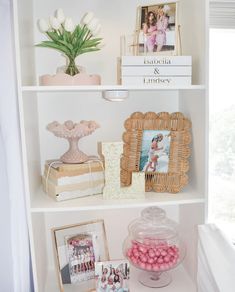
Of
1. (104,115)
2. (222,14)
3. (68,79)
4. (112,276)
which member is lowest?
(112,276)

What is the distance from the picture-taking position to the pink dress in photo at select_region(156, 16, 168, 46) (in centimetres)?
126

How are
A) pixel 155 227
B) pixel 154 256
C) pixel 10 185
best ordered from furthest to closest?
pixel 155 227
pixel 154 256
pixel 10 185

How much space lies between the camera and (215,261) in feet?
3.68

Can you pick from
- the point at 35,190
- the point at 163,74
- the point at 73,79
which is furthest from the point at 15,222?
the point at 163,74

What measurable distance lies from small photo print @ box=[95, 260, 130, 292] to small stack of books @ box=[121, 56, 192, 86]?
2.25 feet

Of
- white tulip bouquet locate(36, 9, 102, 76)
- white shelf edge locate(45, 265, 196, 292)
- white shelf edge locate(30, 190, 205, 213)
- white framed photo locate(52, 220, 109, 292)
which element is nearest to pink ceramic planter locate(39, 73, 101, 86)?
white tulip bouquet locate(36, 9, 102, 76)

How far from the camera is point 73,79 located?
114 cm

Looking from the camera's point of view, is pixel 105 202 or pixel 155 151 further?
pixel 155 151

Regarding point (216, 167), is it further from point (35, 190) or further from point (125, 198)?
point (35, 190)

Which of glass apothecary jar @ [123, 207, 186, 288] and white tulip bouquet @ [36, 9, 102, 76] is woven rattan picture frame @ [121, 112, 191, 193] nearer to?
glass apothecary jar @ [123, 207, 186, 288]

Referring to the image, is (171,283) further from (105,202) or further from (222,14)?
(222,14)

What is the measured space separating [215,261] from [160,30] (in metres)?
0.87

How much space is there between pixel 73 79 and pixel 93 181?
40cm

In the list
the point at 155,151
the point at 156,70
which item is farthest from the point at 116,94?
the point at 155,151
